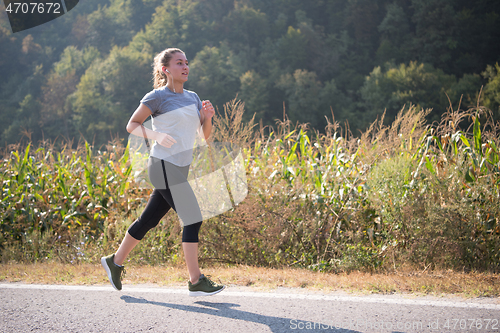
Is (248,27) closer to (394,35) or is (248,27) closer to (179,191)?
(394,35)

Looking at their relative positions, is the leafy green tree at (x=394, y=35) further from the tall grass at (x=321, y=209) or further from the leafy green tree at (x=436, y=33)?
the tall grass at (x=321, y=209)

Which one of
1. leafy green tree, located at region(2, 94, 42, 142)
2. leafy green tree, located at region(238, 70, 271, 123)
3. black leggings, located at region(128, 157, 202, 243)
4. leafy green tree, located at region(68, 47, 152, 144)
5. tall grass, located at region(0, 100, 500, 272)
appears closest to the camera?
black leggings, located at region(128, 157, 202, 243)

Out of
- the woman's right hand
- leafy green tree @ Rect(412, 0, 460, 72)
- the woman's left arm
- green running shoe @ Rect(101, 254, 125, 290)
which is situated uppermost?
leafy green tree @ Rect(412, 0, 460, 72)

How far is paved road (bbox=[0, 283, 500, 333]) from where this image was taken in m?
2.65

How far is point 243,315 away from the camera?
113 inches

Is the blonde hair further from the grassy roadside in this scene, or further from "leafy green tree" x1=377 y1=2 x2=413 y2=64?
"leafy green tree" x1=377 y1=2 x2=413 y2=64

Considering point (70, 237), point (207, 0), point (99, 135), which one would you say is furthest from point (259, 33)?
point (70, 237)

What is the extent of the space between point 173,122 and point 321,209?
7.25ft

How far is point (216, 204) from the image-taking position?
4766 mm

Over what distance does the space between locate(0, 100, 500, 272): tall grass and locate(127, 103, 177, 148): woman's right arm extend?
176 cm

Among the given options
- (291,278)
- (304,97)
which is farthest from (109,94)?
(291,278)

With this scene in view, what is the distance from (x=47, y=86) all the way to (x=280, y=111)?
32673mm

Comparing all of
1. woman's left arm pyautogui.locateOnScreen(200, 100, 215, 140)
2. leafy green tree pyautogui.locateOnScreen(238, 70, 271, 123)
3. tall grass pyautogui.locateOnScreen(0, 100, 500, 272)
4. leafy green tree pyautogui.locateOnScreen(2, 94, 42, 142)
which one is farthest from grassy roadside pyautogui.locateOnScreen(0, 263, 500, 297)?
leafy green tree pyautogui.locateOnScreen(2, 94, 42, 142)

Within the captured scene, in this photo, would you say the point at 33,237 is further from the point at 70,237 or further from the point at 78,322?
the point at 78,322
